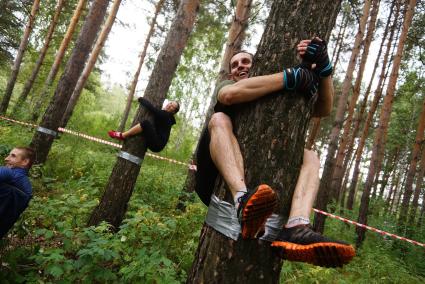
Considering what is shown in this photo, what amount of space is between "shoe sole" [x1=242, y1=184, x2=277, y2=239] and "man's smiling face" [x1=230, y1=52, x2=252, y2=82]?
70.7 inches

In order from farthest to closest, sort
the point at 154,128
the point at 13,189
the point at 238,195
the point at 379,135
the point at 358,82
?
the point at 358,82 < the point at 379,135 < the point at 154,128 < the point at 13,189 < the point at 238,195

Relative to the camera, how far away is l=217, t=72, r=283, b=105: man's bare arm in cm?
213

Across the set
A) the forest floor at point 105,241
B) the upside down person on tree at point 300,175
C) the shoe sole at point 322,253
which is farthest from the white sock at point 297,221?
the forest floor at point 105,241

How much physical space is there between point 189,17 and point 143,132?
84.6 inches

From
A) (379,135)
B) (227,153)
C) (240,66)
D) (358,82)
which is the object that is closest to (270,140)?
(227,153)

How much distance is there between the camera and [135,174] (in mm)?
5184

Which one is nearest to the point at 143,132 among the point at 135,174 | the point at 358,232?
the point at 135,174

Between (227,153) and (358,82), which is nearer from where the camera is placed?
(227,153)

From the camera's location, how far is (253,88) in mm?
2182

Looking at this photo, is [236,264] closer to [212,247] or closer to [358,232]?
[212,247]

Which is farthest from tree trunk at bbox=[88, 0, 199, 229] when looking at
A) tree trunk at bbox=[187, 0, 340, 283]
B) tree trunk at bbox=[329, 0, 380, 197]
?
tree trunk at bbox=[329, 0, 380, 197]

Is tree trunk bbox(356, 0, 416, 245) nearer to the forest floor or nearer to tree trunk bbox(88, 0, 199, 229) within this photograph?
the forest floor

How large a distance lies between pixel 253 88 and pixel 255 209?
777 millimetres

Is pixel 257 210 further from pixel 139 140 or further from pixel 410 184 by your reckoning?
pixel 410 184
